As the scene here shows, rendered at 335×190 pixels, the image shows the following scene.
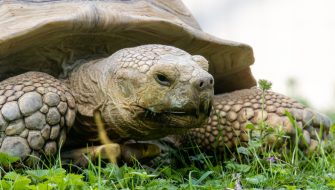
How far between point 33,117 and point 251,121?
5.26 feet

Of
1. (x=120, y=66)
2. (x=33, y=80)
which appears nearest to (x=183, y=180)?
(x=120, y=66)

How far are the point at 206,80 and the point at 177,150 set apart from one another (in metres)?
1.15

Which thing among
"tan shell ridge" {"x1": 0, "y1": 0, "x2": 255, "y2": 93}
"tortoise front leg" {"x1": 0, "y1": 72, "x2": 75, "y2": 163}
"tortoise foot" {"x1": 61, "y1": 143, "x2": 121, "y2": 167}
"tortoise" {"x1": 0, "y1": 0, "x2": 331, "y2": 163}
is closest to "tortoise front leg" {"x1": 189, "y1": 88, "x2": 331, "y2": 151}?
"tortoise" {"x1": 0, "y1": 0, "x2": 331, "y2": 163}

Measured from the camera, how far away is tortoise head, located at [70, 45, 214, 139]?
351cm

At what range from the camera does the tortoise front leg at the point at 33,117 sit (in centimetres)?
358

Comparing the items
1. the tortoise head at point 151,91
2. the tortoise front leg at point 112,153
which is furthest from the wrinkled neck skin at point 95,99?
the tortoise front leg at point 112,153

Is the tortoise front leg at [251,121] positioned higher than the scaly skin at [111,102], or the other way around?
the scaly skin at [111,102]

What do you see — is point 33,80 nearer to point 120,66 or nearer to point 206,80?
point 120,66

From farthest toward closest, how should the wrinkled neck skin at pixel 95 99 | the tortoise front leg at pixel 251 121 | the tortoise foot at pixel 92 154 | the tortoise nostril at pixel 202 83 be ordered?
1. the tortoise front leg at pixel 251 121
2. the wrinkled neck skin at pixel 95 99
3. the tortoise foot at pixel 92 154
4. the tortoise nostril at pixel 202 83

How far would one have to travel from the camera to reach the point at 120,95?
386 centimetres

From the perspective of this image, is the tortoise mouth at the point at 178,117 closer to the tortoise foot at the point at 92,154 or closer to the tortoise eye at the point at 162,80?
the tortoise eye at the point at 162,80

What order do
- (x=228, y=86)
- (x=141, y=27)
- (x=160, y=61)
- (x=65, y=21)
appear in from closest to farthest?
(x=160, y=61), (x=65, y=21), (x=141, y=27), (x=228, y=86)

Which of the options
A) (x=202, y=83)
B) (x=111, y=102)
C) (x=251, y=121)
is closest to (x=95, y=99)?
(x=111, y=102)

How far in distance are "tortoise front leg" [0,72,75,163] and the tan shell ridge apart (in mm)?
333
